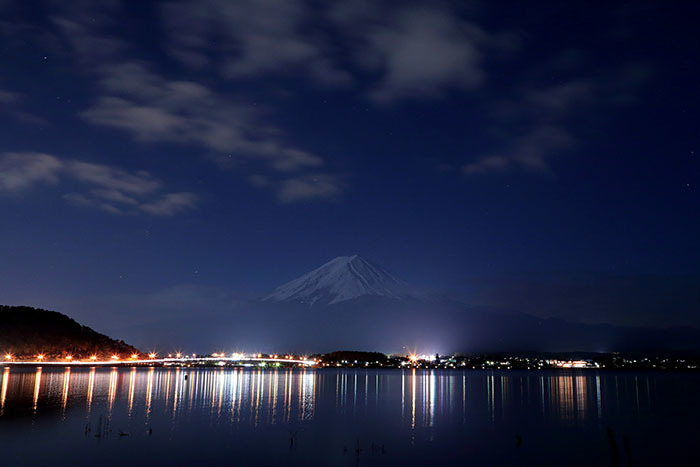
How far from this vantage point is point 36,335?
7077 inches

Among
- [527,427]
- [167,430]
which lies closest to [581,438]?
[527,427]

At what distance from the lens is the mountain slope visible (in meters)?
171

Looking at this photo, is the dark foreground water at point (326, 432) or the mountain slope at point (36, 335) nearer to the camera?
the dark foreground water at point (326, 432)

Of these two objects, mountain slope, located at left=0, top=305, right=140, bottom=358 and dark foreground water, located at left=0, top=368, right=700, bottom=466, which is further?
mountain slope, located at left=0, top=305, right=140, bottom=358

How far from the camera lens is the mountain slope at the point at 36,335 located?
562 feet

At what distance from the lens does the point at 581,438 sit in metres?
38.4

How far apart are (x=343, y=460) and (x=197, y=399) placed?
35.1 m

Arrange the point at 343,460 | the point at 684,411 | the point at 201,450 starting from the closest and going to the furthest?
the point at 343,460 < the point at 201,450 < the point at 684,411

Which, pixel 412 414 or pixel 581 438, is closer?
pixel 581 438

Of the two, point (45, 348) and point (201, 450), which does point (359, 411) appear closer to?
point (201, 450)

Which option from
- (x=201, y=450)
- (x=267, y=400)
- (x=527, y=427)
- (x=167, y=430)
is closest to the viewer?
(x=201, y=450)

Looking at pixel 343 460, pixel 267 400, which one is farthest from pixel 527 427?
pixel 267 400

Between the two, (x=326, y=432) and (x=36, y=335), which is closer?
(x=326, y=432)

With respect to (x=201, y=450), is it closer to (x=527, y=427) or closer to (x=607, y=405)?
(x=527, y=427)
